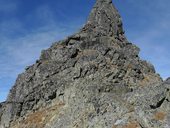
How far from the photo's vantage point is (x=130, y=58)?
7744 centimetres

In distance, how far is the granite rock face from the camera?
4150 centimetres

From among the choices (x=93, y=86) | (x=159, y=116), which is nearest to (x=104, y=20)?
(x=93, y=86)

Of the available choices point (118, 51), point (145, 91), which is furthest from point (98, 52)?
point (145, 91)

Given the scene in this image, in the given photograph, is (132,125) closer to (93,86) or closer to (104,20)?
(93,86)

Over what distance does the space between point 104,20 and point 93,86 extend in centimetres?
3374

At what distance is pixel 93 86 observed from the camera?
190 feet

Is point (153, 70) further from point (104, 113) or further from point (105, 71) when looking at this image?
point (104, 113)

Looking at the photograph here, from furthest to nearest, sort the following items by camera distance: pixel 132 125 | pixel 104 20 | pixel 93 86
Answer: pixel 104 20, pixel 93 86, pixel 132 125

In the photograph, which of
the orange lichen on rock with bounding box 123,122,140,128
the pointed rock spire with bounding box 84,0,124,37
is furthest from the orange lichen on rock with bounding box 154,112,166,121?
the pointed rock spire with bounding box 84,0,124,37

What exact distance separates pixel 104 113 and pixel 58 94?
23.3 m

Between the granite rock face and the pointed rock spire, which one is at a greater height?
the pointed rock spire

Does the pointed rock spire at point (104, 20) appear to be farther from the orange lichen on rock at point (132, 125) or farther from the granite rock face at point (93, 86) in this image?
the orange lichen on rock at point (132, 125)

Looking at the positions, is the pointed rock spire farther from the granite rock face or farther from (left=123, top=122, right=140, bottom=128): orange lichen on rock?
(left=123, top=122, right=140, bottom=128): orange lichen on rock

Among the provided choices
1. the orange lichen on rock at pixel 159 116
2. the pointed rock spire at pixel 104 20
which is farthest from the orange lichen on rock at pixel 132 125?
the pointed rock spire at pixel 104 20
